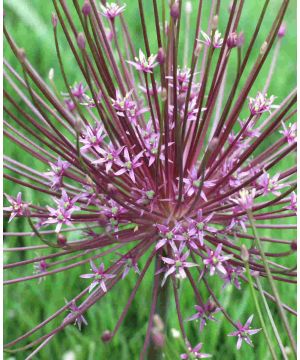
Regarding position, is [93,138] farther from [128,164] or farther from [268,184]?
[268,184]

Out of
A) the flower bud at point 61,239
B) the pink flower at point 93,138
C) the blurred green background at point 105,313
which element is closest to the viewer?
the flower bud at point 61,239

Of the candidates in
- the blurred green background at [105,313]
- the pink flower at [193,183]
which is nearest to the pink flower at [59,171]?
the pink flower at [193,183]

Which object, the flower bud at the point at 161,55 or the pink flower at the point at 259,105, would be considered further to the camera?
the pink flower at the point at 259,105

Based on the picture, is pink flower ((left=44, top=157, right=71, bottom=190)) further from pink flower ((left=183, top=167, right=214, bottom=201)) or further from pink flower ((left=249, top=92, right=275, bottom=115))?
pink flower ((left=249, top=92, right=275, bottom=115))

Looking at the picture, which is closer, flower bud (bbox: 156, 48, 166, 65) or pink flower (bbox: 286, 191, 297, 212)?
flower bud (bbox: 156, 48, 166, 65)

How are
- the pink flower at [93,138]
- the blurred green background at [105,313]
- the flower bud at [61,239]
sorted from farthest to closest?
1. the blurred green background at [105,313]
2. the pink flower at [93,138]
3. the flower bud at [61,239]

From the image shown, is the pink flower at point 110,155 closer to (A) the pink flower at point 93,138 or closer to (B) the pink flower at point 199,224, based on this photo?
(A) the pink flower at point 93,138

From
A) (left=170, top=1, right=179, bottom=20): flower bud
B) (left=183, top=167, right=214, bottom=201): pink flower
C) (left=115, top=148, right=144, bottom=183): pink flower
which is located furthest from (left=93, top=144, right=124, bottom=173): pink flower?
(left=170, top=1, right=179, bottom=20): flower bud

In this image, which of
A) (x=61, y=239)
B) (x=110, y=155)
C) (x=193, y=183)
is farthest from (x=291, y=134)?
(x=61, y=239)

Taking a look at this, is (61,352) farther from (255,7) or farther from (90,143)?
(255,7)

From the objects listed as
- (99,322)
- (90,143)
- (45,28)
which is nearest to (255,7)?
(45,28)

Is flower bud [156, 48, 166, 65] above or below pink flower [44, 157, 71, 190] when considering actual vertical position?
above
